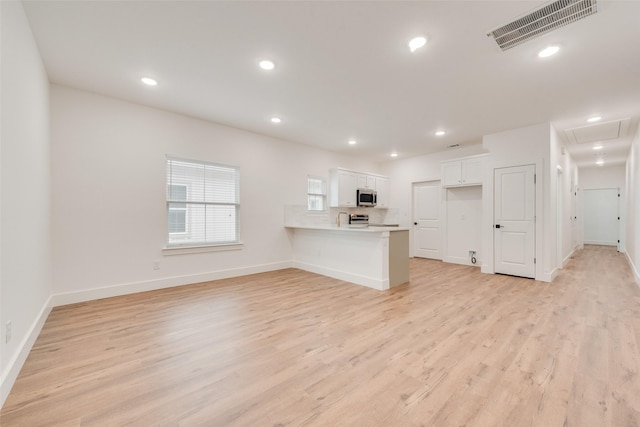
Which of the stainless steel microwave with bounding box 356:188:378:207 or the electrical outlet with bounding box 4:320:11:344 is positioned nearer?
the electrical outlet with bounding box 4:320:11:344

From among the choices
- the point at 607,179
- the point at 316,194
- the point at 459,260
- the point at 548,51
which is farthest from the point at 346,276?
the point at 607,179

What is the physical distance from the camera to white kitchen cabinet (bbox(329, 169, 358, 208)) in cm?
658

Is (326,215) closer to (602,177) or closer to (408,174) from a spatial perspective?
(408,174)

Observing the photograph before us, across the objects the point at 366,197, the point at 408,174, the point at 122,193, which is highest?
the point at 408,174

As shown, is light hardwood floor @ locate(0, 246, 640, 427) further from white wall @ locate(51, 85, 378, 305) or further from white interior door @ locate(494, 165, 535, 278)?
white interior door @ locate(494, 165, 535, 278)

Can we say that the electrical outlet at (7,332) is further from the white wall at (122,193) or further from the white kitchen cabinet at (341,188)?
the white kitchen cabinet at (341,188)

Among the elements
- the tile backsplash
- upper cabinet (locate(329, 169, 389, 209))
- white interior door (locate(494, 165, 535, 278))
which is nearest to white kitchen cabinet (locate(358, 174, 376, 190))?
upper cabinet (locate(329, 169, 389, 209))

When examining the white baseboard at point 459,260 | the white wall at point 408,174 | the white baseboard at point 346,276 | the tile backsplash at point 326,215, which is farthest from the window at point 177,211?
the white baseboard at point 459,260

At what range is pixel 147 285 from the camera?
4059 mm

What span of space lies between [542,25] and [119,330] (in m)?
4.87

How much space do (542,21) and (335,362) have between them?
10.8 ft

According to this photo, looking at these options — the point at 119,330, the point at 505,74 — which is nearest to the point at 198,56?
the point at 119,330

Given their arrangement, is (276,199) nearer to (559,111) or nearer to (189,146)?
(189,146)

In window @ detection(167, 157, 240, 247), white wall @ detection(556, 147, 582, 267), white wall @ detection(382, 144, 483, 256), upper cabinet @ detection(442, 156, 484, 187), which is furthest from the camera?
white wall @ detection(382, 144, 483, 256)
